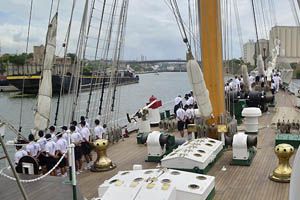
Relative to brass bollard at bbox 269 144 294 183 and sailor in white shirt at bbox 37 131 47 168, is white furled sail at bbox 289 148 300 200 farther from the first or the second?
sailor in white shirt at bbox 37 131 47 168

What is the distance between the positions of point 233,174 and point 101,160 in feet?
9.92

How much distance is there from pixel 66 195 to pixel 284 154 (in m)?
4.18

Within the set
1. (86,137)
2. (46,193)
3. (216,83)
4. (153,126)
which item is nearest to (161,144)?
(86,137)

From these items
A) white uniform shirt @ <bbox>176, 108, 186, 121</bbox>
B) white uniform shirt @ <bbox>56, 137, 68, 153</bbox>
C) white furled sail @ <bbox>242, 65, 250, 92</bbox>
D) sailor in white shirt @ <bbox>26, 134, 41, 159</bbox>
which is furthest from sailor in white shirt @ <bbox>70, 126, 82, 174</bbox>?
white furled sail @ <bbox>242, 65, 250, 92</bbox>

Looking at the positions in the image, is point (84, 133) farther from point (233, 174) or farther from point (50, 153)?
point (233, 174)

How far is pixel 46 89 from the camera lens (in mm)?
6914

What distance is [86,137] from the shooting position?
7.94 m

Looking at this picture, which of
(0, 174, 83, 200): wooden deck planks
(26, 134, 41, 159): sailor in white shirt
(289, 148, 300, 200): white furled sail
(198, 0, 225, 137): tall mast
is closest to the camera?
(289, 148, 300, 200): white furled sail

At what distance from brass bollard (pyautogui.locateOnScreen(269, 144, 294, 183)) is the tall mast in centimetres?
262

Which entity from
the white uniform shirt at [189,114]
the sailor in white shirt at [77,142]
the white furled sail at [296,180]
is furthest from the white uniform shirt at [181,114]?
the white furled sail at [296,180]

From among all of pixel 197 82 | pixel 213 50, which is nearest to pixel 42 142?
pixel 197 82

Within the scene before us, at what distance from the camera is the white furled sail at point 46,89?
22.2 ft

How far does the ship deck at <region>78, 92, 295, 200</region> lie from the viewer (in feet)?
19.2

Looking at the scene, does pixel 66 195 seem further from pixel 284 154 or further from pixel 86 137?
pixel 284 154
